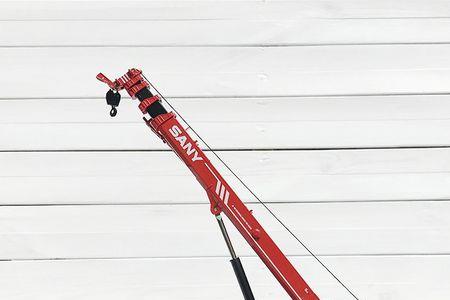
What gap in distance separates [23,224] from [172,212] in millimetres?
415

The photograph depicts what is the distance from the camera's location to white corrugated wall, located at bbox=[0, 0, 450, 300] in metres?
1.49

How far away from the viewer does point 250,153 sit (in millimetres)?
1498

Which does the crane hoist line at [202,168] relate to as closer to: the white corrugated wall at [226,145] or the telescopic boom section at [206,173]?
the telescopic boom section at [206,173]

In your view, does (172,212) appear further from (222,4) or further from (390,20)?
(390,20)

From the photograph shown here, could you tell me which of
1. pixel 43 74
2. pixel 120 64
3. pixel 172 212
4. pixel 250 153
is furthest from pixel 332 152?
pixel 43 74

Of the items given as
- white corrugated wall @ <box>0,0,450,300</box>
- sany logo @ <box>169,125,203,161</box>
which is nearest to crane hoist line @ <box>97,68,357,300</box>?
sany logo @ <box>169,125,203,161</box>

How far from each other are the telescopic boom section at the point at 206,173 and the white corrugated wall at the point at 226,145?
323 millimetres

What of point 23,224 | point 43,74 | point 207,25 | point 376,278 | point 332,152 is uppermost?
point 43,74

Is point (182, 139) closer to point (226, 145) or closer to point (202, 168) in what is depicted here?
point (202, 168)

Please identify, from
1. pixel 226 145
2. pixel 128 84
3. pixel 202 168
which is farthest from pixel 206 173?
pixel 226 145

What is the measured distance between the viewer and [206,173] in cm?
115

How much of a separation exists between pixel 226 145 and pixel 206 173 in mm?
361

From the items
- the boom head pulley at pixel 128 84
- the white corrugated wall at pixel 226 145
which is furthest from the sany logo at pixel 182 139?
the white corrugated wall at pixel 226 145

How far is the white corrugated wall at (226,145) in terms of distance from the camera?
1.49 meters
